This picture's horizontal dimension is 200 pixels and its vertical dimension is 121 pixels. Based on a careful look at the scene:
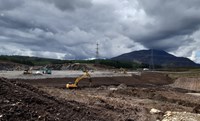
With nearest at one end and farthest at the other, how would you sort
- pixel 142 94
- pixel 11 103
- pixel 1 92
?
1. pixel 11 103
2. pixel 1 92
3. pixel 142 94

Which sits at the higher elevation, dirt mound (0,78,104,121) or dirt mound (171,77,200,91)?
dirt mound (0,78,104,121)

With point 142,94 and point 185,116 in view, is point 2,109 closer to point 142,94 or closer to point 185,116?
point 185,116

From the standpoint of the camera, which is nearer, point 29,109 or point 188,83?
point 29,109

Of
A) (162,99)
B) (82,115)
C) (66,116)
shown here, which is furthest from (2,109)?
(162,99)

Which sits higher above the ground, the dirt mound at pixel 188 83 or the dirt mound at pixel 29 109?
the dirt mound at pixel 29 109

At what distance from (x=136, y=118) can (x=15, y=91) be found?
23.3ft

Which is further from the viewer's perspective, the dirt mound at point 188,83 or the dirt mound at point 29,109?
the dirt mound at point 188,83

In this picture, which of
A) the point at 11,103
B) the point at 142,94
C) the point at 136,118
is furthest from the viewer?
the point at 142,94

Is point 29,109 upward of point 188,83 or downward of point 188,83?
upward

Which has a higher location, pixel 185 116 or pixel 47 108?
pixel 47 108

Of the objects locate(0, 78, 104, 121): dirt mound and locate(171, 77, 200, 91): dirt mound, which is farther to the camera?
locate(171, 77, 200, 91): dirt mound

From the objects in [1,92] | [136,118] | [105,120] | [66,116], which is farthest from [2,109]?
[136,118]

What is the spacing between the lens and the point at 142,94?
33000mm

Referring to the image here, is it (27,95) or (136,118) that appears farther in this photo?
(136,118)
